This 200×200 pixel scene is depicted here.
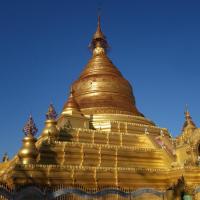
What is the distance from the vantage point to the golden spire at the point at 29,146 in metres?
16.0

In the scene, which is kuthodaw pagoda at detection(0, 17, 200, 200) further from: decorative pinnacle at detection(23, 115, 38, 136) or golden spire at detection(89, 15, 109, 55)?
golden spire at detection(89, 15, 109, 55)

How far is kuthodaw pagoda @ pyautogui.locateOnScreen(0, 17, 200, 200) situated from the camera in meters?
14.0

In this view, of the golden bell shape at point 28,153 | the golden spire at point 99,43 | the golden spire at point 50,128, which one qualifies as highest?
the golden spire at point 99,43

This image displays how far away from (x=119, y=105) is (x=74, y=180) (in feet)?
46.5

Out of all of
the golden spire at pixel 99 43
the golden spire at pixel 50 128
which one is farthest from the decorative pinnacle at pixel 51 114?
the golden spire at pixel 99 43

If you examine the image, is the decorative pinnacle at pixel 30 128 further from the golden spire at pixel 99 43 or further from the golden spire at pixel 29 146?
the golden spire at pixel 99 43

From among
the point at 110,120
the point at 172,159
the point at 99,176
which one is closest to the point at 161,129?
the point at 110,120

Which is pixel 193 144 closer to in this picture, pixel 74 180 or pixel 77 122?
pixel 74 180

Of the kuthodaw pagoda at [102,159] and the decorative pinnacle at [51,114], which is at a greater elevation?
the decorative pinnacle at [51,114]

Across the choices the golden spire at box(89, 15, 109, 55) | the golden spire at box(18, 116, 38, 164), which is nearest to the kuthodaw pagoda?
the golden spire at box(18, 116, 38, 164)

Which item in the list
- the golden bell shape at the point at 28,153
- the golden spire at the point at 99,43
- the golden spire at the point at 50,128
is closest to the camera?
the golden bell shape at the point at 28,153

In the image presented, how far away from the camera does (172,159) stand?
20.1 metres

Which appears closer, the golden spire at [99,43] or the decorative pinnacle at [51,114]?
the decorative pinnacle at [51,114]

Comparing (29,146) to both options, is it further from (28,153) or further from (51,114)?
(51,114)
